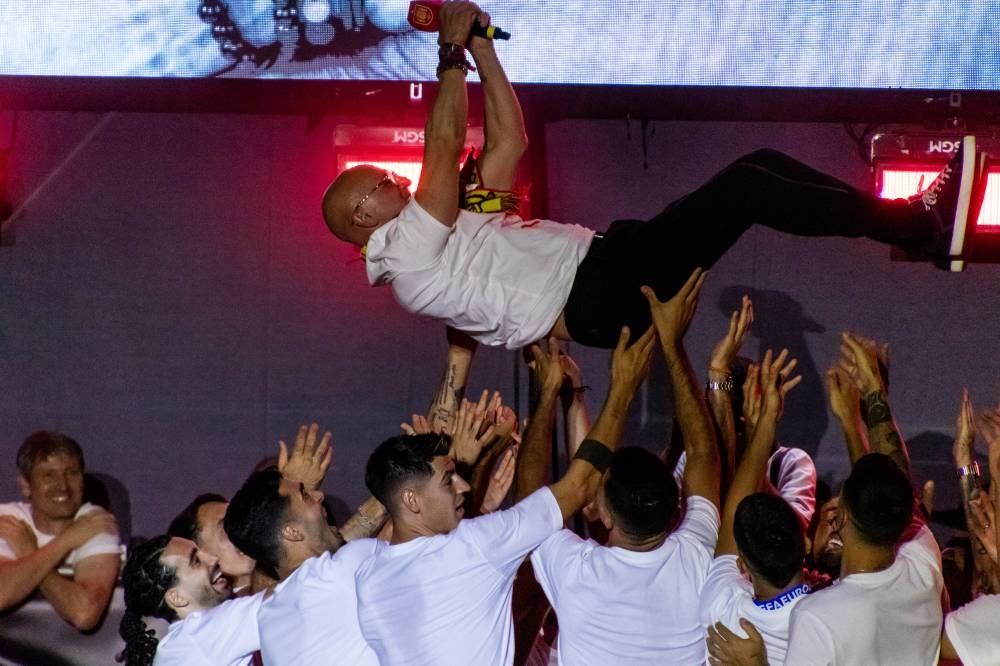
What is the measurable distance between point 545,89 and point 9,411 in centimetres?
261

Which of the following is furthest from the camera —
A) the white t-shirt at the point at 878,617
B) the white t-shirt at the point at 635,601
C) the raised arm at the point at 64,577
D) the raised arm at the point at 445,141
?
the raised arm at the point at 64,577

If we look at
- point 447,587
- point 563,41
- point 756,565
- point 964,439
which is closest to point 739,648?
point 756,565

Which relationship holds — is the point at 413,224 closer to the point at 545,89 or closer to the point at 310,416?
the point at 545,89

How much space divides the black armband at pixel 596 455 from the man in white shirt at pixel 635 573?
184 mm

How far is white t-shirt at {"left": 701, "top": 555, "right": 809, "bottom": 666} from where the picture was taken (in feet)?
9.15

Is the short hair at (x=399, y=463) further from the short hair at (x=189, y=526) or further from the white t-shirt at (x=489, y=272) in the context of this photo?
the short hair at (x=189, y=526)

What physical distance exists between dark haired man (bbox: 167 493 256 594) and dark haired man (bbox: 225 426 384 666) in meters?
0.28

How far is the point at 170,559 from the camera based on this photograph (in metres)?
3.24

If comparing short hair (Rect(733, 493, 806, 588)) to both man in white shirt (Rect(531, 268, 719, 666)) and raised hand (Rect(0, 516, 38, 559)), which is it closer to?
man in white shirt (Rect(531, 268, 719, 666))

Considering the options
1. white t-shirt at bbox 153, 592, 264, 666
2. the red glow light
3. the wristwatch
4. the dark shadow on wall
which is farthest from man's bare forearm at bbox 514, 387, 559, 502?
the red glow light

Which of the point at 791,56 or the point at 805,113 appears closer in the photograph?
the point at 791,56

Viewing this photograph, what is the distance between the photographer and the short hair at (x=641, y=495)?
2818mm

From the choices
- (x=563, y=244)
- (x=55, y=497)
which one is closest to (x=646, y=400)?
(x=563, y=244)

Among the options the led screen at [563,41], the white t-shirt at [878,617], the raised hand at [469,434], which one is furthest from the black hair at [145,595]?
the led screen at [563,41]
